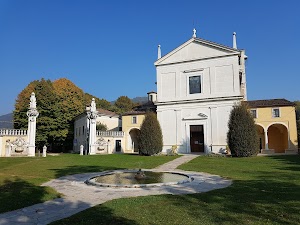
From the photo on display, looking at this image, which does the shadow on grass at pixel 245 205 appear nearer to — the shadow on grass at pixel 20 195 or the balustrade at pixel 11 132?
the shadow on grass at pixel 20 195

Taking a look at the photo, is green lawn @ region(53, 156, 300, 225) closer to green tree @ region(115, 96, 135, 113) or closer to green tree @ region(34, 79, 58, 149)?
green tree @ region(34, 79, 58, 149)

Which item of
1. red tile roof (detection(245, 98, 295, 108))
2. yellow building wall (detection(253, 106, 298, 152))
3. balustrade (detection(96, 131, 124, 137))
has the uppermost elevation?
red tile roof (detection(245, 98, 295, 108))

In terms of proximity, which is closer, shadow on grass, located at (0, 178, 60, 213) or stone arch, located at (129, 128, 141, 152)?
shadow on grass, located at (0, 178, 60, 213)

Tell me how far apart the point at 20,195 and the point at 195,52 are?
28574mm

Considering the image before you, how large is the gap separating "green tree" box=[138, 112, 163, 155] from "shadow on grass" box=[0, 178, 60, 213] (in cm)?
1939

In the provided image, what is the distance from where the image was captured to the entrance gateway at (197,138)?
3316cm

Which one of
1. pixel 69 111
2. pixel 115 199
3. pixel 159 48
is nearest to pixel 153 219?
pixel 115 199

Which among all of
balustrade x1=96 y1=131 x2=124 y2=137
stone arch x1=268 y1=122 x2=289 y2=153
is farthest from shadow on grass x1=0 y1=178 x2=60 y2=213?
stone arch x1=268 y1=122 x2=289 y2=153

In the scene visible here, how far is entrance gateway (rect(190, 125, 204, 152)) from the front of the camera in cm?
3316

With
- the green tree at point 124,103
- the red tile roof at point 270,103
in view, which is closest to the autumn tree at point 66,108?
the green tree at point 124,103

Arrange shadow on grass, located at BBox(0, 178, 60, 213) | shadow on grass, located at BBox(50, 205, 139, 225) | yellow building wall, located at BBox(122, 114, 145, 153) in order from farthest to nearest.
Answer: yellow building wall, located at BBox(122, 114, 145, 153), shadow on grass, located at BBox(0, 178, 60, 213), shadow on grass, located at BBox(50, 205, 139, 225)

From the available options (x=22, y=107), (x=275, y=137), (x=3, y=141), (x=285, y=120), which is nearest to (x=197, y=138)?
(x=285, y=120)

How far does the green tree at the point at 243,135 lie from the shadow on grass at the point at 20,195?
2008cm

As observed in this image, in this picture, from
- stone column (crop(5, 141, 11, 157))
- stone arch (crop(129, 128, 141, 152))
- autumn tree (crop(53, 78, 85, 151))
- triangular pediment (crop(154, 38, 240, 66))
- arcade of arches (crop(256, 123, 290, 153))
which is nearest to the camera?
stone column (crop(5, 141, 11, 157))
